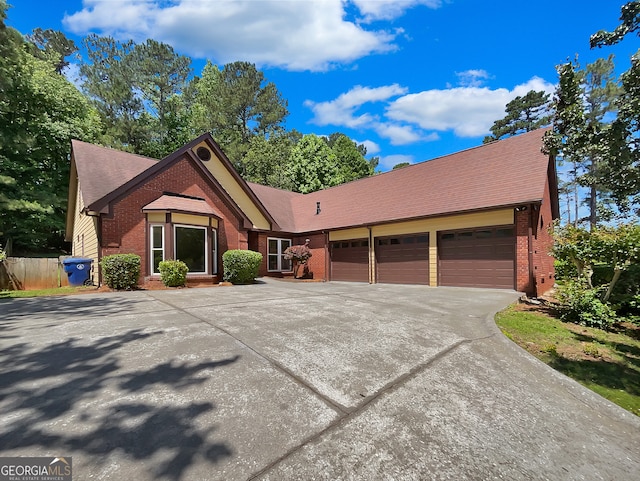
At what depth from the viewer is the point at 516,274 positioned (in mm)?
10961

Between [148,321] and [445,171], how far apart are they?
14758 mm

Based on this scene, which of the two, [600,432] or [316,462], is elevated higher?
[316,462]

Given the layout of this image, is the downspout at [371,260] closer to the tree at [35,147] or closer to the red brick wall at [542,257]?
the red brick wall at [542,257]

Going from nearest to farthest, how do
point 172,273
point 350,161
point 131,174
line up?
1. point 172,273
2. point 131,174
3. point 350,161

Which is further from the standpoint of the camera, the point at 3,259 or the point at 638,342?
the point at 3,259

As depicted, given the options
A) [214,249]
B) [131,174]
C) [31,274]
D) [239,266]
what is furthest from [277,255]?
[31,274]

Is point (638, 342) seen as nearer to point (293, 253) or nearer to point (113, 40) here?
point (293, 253)

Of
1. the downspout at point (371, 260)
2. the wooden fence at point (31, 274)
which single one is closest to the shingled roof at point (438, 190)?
the downspout at point (371, 260)

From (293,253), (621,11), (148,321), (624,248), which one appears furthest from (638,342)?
(293,253)

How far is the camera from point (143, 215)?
38.8 feet

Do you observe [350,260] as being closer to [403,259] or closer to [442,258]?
[403,259]

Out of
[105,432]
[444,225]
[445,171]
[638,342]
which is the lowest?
[638,342]

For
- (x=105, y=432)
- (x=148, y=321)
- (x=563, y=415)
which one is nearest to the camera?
(x=105, y=432)

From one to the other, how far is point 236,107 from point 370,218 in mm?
25774
